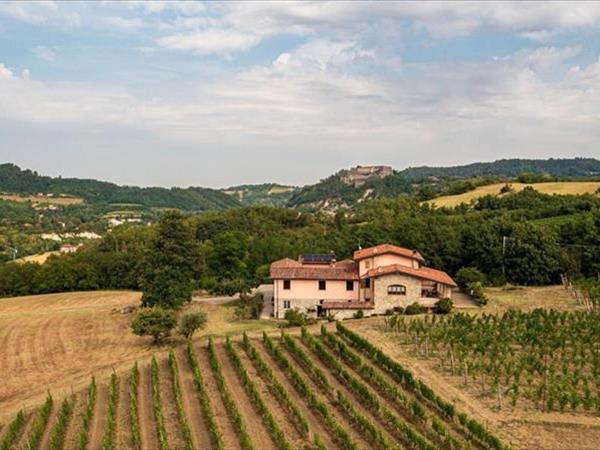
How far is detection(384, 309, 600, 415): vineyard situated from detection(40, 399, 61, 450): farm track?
55.5 ft

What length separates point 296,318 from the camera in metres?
39.8

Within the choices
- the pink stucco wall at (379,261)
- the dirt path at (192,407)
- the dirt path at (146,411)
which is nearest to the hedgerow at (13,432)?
the dirt path at (146,411)

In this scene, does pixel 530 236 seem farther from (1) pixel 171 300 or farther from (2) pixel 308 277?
(1) pixel 171 300

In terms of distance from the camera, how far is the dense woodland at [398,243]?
158 feet

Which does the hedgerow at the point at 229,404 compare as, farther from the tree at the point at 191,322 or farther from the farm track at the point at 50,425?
the farm track at the point at 50,425

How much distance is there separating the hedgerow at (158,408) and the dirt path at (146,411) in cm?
21

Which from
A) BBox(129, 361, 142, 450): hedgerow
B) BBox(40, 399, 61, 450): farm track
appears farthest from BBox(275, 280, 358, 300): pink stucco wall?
BBox(40, 399, 61, 450): farm track

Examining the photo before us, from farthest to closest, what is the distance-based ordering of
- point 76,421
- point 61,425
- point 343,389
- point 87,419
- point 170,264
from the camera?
point 170,264 → point 343,389 → point 76,421 → point 87,419 → point 61,425

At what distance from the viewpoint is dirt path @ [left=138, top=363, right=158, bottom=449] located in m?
20.7

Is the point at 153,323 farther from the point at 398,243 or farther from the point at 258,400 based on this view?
the point at 398,243

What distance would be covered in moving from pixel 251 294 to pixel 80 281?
25595 millimetres

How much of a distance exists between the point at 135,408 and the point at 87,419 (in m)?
1.79

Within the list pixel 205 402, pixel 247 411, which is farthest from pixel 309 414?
pixel 205 402

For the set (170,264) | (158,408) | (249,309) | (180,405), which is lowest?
(180,405)
